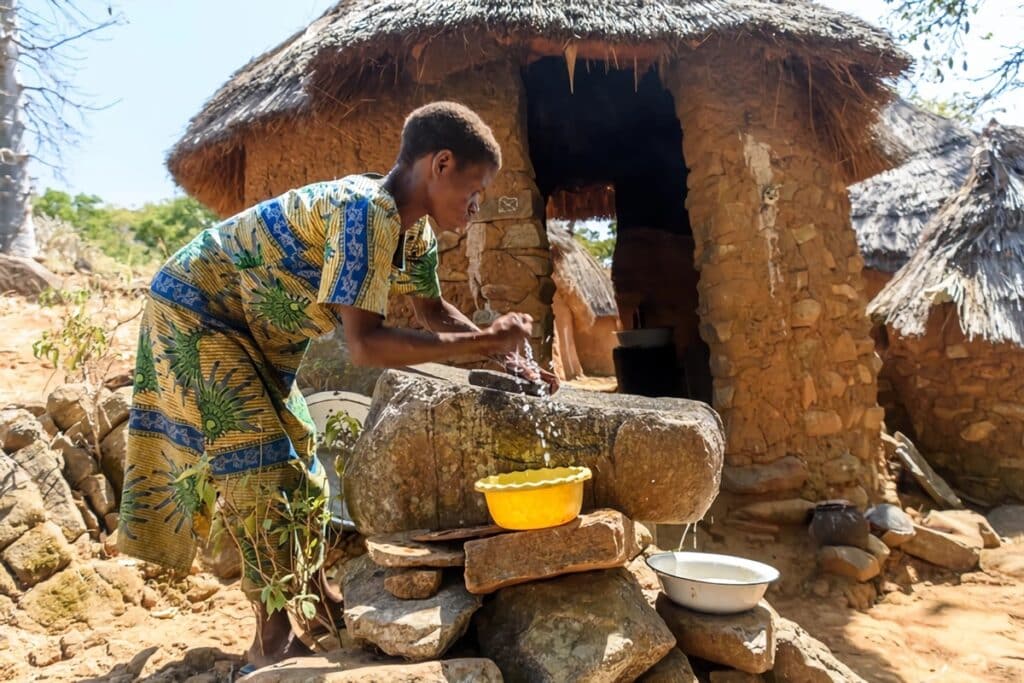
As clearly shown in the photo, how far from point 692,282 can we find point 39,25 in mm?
7805

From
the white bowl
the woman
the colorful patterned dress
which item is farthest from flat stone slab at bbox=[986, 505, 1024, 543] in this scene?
the colorful patterned dress

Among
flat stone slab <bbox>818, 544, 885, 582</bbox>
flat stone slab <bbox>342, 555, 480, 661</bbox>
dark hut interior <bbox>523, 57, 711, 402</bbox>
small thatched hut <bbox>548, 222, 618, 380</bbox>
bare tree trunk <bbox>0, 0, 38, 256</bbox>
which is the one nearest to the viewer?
flat stone slab <bbox>342, 555, 480, 661</bbox>

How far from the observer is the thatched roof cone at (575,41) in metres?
3.61

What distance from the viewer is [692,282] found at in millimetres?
6570

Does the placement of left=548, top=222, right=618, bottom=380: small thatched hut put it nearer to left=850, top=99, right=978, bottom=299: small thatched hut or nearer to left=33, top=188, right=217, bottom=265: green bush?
left=850, top=99, right=978, bottom=299: small thatched hut

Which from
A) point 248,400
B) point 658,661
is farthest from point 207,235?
point 658,661

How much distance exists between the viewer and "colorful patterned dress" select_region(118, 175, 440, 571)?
174cm

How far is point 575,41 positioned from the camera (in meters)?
3.66

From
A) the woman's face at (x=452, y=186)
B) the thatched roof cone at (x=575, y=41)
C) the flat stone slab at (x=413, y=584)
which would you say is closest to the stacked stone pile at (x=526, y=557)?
the flat stone slab at (x=413, y=584)

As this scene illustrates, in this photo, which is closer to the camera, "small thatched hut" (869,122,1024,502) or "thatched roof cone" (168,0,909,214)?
"thatched roof cone" (168,0,909,214)

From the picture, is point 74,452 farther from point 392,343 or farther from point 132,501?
point 392,343

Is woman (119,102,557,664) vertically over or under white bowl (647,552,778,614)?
over

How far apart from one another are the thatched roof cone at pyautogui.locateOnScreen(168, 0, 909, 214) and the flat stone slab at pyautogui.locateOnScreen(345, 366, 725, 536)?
2514mm

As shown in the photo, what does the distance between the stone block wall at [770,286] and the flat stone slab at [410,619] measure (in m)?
2.71
